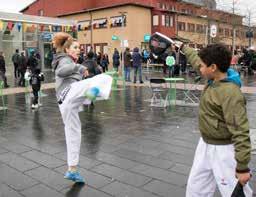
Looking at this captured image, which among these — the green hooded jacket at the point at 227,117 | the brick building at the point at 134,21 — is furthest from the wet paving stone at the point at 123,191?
the brick building at the point at 134,21

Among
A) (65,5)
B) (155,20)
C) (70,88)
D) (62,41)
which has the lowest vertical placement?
(70,88)

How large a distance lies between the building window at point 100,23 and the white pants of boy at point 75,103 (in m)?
45.4

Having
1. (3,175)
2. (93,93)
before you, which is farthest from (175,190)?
(3,175)

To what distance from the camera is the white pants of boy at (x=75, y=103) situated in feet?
11.8

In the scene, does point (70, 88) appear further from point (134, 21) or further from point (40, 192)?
point (134, 21)

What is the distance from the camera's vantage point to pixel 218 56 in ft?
8.06

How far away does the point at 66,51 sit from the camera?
405cm

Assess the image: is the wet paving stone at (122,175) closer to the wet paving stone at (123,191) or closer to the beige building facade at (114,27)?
the wet paving stone at (123,191)

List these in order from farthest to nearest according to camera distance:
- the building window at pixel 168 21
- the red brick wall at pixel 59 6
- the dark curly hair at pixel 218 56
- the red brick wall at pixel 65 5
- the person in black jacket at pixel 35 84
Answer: the red brick wall at pixel 59 6, the red brick wall at pixel 65 5, the building window at pixel 168 21, the person in black jacket at pixel 35 84, the dark curly hair at pixel 218 56

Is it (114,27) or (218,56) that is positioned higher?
(114,27)

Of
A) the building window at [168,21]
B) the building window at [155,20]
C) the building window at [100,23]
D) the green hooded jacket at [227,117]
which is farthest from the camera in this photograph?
the building window at [168,21]

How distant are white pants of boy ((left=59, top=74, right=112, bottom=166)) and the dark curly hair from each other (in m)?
1.33

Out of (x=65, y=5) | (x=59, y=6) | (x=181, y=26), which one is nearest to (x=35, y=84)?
(x=181, y=26)

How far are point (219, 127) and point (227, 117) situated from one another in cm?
18
